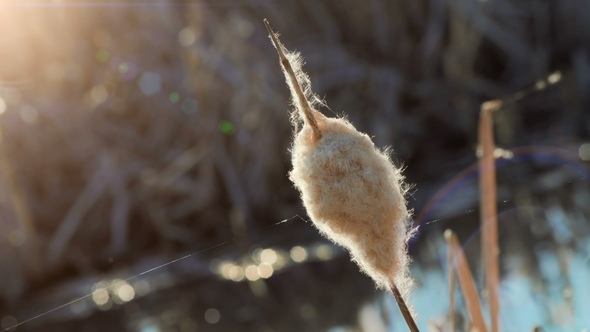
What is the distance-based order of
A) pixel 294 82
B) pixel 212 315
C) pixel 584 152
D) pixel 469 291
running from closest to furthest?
pixel 294 82, pixel 469 291, pixel 212 315, pixel 584 152

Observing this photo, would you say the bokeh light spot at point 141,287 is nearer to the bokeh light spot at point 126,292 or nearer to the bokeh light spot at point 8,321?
the bokeh light spot at point 126,292

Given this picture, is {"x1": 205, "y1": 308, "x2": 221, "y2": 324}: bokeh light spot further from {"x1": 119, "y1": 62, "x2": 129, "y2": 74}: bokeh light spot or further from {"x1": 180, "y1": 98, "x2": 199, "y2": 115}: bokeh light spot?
{"x1": 119, "y1": 62, "x2": 129, "y2": 74}: bokeh light spot

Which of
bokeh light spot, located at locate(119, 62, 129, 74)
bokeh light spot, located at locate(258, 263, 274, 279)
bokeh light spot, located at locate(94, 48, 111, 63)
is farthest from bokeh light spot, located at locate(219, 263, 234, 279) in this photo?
bokeh light spot, located at locate(94, 48, 111, 63)

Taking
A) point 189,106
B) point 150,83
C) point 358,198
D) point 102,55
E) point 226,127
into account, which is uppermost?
point 102,55

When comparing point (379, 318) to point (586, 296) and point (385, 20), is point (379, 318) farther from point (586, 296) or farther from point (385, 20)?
point (385, 20)

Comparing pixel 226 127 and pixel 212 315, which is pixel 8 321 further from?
pixel 226 127

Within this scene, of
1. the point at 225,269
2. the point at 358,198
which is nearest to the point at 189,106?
the point at 225,269
